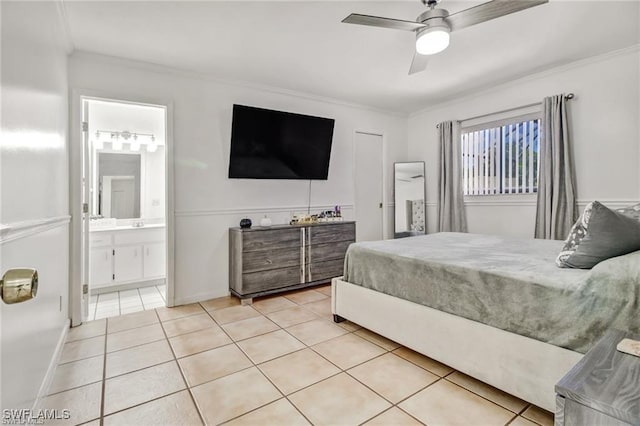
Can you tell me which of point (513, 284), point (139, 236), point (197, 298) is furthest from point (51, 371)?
point (513, 284)

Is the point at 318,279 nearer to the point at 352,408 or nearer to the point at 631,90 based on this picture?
the point at 352,408

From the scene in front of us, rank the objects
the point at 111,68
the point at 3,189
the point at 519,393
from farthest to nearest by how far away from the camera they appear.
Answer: the point at 111,68, the point at 519,393, the point at 3,189

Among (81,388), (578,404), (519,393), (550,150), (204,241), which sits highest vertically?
(550,150)

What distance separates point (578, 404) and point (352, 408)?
1.11 m

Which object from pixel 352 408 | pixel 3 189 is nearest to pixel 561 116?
pixel 352 408

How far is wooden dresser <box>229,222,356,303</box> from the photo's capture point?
342cm

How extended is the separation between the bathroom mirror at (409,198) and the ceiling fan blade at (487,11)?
9.82 feet

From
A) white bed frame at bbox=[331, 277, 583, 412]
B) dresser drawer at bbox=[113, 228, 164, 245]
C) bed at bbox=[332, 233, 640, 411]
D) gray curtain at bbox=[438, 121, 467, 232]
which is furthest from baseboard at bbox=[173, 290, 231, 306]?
gray curtain at bbox=[438, 121, 467, 232]

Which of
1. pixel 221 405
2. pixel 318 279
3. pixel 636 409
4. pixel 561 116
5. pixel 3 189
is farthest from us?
pixel 318 279

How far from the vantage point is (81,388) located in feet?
6.27

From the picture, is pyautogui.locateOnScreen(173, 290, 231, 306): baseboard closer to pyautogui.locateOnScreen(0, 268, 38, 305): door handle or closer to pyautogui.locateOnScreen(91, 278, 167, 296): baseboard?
pyautogui.locateOnScreen(91, 278, 167, 296): baseboard

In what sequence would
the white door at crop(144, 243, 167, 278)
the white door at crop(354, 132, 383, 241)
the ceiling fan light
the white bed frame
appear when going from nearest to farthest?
the white bed frame, the ceiling fan light, the white door at crop(144, 243, 167, 278), the white door at crop(354, 132, 383, 241)

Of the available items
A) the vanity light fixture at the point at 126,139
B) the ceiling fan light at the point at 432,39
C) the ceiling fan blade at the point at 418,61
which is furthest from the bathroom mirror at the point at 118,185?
the ceiling fan light at the point at 432,39

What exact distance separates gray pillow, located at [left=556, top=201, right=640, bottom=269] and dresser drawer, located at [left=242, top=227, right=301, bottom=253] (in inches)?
102
